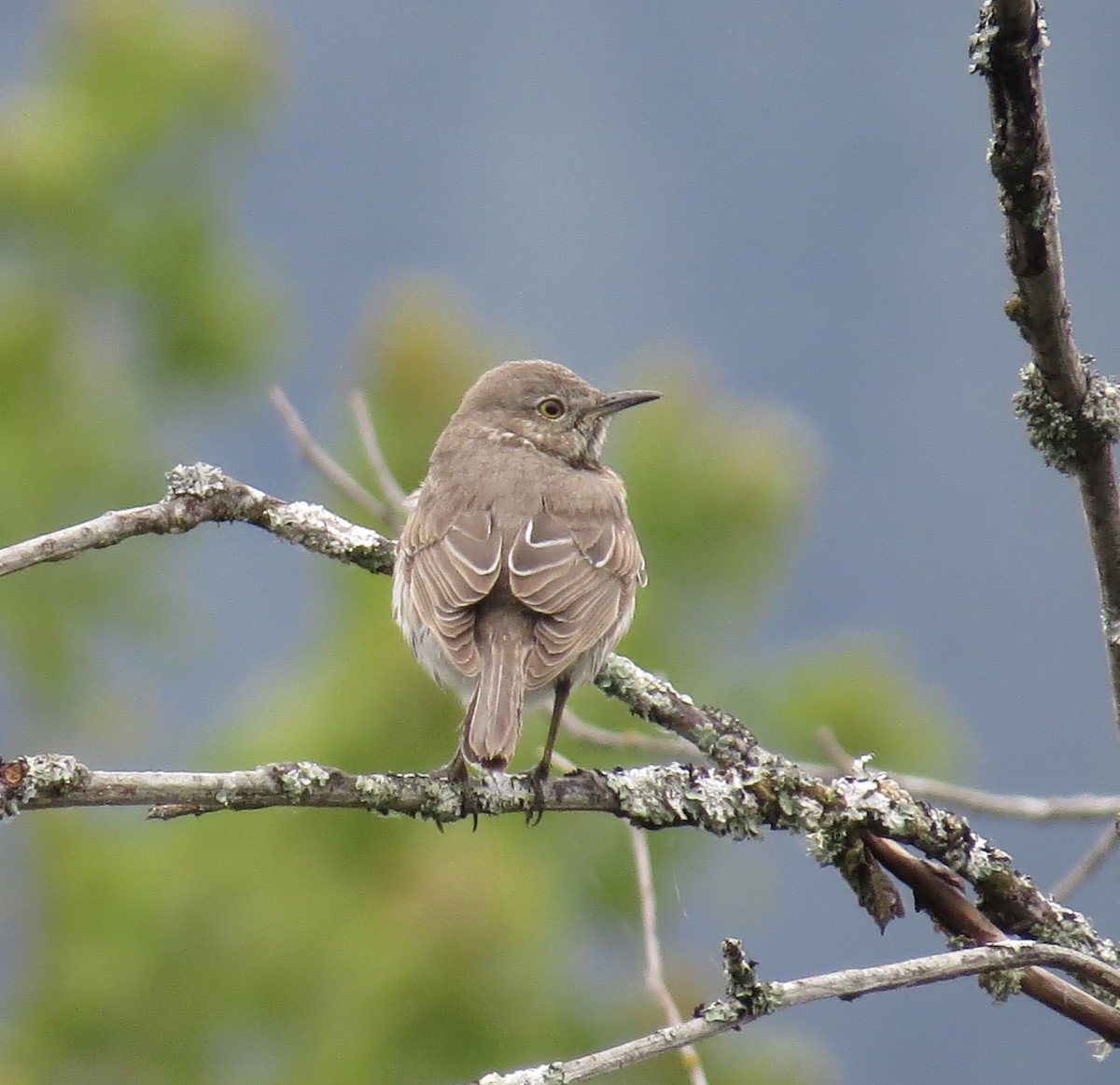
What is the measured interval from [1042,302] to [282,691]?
8020mm

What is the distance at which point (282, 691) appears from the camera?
32.6ft

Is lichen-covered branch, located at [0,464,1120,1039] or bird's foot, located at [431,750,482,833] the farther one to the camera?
bird's foot, located at [431,750,482,833]

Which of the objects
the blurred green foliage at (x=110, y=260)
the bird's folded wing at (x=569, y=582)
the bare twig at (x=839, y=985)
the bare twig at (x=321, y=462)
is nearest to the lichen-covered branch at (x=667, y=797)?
the bare twig at (x=839, y=985)

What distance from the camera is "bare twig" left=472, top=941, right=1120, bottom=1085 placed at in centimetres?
229

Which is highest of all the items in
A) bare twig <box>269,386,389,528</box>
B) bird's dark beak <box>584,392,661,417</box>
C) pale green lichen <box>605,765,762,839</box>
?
bird's dark beak <box>584,392,661,417</box>

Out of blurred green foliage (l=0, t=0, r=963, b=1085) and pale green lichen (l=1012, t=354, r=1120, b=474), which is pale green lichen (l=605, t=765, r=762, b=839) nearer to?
pale green lichen (l=1012, t=354, r=1120, b=474)

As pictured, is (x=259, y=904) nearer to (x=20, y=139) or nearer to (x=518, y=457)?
(x=518, y=457)

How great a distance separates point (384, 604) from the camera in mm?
9445

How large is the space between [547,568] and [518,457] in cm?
92

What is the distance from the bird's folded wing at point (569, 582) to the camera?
4230mm

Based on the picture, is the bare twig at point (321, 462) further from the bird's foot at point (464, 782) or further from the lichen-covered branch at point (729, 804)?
the lichen-covered branch at point (729, 804)

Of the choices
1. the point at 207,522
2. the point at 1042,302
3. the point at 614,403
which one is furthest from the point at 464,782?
the point at 614,403

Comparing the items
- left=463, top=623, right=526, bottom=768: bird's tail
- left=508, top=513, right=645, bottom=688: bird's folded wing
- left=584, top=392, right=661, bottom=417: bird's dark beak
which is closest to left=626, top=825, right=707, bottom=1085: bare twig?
left=463, top=623, right=526, bottom=768: bird's tail

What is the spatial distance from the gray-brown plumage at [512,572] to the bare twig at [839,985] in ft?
3.99
